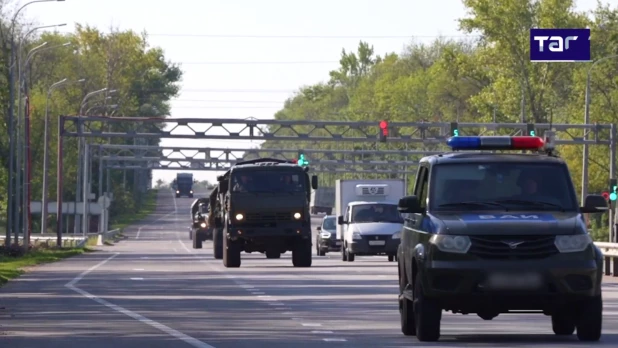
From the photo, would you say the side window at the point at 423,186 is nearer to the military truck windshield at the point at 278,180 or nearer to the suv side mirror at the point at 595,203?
the suv side mirror at the point at 595,203

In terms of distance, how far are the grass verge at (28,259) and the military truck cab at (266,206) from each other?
5.56m

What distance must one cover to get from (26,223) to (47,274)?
2337 cm

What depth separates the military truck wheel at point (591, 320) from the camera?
16.8m

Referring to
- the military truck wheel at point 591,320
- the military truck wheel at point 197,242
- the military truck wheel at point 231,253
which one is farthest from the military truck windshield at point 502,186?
the military truck wheel at point 197,242

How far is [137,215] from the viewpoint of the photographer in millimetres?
155000

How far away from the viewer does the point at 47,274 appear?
42.1 meters

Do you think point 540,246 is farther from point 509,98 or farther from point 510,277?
point 509,98

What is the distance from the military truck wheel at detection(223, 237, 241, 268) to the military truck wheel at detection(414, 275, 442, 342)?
1062 inches

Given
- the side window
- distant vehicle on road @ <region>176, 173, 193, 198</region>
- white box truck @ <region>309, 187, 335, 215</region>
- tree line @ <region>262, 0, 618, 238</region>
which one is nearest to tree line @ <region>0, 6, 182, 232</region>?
white box truck @ <region>309, 187, 335, 215</region>

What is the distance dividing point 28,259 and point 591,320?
42.1 metres

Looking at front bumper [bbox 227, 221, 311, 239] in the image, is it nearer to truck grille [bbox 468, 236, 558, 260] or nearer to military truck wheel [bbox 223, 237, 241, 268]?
military truck wheel [bbox 223, 237, 241, 268]

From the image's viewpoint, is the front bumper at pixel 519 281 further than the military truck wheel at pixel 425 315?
No

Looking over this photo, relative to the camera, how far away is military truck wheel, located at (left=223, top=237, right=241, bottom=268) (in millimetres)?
44219

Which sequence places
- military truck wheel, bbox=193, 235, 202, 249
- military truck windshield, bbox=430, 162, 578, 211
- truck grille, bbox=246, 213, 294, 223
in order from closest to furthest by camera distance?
military truck windshield, bbox=430, 162, 578, 211 → truck grille, bbox=246, 213, 294, 223 → military truck wheel, bbox=193, 235, 202, 249
